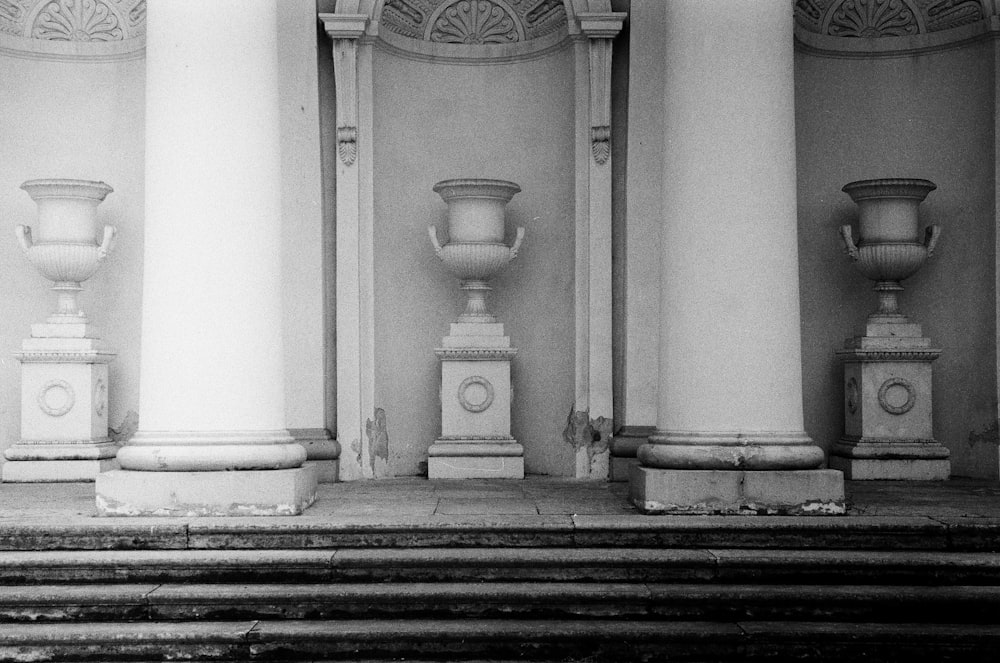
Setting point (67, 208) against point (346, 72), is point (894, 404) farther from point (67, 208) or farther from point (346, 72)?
point (67, 208)

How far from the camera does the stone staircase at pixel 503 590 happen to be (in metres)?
6.46

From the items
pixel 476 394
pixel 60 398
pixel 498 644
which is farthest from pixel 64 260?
pixel 498 644

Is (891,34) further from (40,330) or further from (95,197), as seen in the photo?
(40,330)

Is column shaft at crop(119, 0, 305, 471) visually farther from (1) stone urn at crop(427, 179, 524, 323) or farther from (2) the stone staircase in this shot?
(1) stone urn at crop(427, 179, 524, 323)

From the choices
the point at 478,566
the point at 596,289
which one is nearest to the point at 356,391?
the point at 596,289

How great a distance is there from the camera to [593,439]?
39.0 ft

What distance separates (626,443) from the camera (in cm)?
1141

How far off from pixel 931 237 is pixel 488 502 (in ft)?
19.1

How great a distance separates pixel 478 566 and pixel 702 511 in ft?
6.53

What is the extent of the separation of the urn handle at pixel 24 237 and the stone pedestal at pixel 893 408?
879 cm

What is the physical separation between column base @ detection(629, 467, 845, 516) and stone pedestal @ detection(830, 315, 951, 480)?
11.2 ft

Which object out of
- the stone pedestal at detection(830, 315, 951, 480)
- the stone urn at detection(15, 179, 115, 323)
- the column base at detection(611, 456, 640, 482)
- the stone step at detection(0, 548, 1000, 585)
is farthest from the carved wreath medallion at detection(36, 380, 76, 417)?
the stone pedestal at detection(830, 315, 951, 480)

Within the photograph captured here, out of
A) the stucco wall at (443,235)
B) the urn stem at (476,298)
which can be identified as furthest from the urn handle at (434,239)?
the stucco wall at (443,235)

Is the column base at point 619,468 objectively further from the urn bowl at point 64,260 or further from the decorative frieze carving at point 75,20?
the decorative frieze carving at point 75,20
